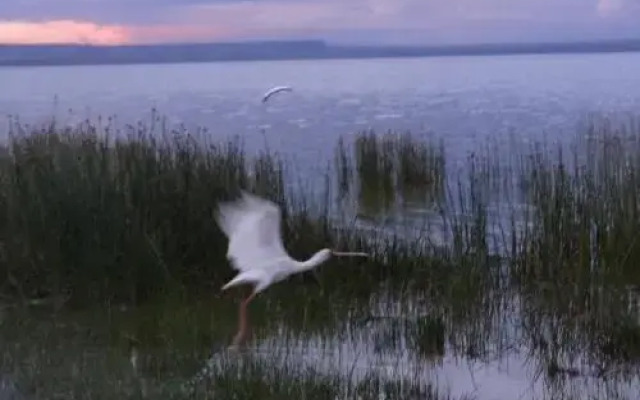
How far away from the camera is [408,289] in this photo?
9852 mm

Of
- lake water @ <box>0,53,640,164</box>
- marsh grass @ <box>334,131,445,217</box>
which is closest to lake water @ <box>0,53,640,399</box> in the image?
lake water @ <box>0,53,640,164</box>

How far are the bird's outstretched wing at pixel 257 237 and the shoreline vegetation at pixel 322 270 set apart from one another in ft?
2.27

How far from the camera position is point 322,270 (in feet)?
32.6

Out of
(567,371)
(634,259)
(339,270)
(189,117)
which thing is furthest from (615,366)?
(189,117)

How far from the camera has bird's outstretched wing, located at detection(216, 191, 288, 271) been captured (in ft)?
25.3

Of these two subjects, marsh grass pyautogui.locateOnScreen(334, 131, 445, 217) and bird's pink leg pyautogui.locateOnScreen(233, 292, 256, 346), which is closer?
bird's pink leg pyautogui.locateOnScreen(233, 292, 256, 346)

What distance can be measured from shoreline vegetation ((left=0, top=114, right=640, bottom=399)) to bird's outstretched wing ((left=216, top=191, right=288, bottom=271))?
0.69 meters

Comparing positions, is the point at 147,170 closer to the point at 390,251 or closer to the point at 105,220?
the point at 105,220

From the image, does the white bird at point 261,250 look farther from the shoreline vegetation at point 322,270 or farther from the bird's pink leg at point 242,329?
the shoreline vegetation at point 322,270

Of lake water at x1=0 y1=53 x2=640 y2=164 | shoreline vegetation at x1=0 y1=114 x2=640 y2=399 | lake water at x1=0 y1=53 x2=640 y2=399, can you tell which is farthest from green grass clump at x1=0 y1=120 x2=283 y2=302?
lake water at x1=0 y1=53 x2=640 y2=164

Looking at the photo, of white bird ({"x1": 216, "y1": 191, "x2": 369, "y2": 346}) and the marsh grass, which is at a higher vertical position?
white bird ({"x1": 216, "y1": 191, "x2": 369, "y2": 346})

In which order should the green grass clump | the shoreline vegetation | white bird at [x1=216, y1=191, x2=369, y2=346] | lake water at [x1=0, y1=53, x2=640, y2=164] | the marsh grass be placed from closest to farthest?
white bird at [x1=216, y1=191, x2=369, y2=346]
the shoreline vegetation
the green grass clump
the marsh grass
lake water at [x1=0, y1=53, x2=640, y2=164]

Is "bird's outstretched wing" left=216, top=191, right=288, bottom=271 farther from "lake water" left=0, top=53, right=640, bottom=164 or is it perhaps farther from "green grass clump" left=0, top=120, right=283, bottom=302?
"lake water" left=0, top=53, right=640, bottom=164

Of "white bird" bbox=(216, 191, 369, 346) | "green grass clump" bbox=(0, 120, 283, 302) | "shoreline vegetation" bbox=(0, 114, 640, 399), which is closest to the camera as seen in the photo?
"white bird" bbox=(216, 191, 369, 346)
